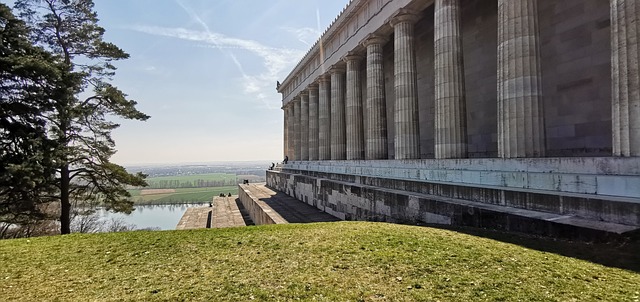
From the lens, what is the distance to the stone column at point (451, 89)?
52.8 feet

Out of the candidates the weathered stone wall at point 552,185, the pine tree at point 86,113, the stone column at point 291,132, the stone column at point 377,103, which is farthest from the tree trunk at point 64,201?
the stone column at point 291,132

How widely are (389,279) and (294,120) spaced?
44873 mm

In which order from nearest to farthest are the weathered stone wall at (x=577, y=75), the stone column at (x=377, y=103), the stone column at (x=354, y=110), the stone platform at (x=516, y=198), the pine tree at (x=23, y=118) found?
1. the stone platform at (x=516, y=198)
2. the weathered stone wall at (x=577, y=75)
3. the pine tree at (x=23, y=118)
4. the stone column at (x=377, y=103)
5. the stone column at (x=354, y=110)

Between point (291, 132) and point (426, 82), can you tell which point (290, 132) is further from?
point (426, 82)

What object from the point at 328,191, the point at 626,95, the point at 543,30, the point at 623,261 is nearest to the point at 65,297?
the point at 623,261

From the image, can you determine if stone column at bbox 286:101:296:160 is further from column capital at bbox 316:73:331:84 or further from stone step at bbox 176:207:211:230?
stone step at bbox 176:207:211:230

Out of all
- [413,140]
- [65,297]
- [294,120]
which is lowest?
[65,297]

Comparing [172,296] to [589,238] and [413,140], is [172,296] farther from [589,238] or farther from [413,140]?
[413,140]

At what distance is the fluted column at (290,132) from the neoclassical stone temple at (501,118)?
2174 cm

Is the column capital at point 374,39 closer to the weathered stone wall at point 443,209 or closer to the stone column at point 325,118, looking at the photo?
the weathered stone wall at point 443,209

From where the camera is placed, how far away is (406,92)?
779 inches

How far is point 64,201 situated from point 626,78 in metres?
25.0

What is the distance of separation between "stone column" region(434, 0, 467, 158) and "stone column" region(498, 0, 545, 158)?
3272 mm

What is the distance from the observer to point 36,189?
684 inches
